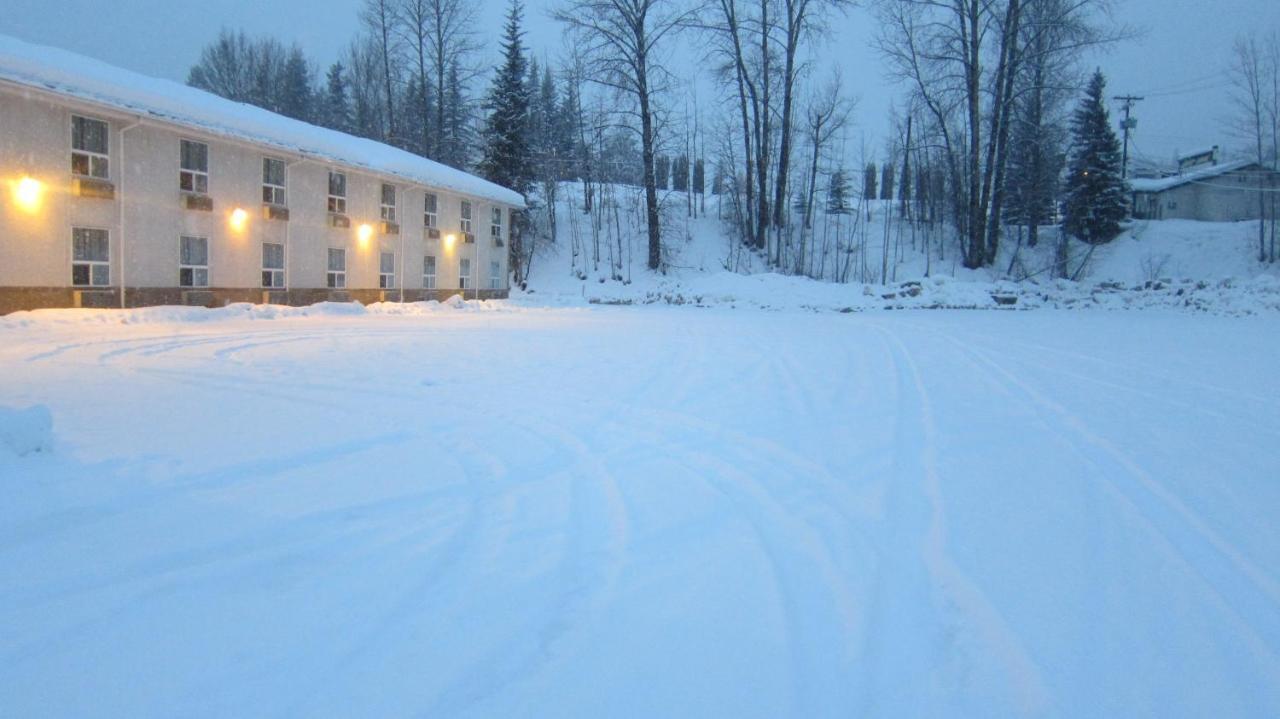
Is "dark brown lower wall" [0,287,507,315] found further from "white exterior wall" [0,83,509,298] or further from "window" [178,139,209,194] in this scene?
"window" [178,139,209,194]

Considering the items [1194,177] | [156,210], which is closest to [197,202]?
[156,210]

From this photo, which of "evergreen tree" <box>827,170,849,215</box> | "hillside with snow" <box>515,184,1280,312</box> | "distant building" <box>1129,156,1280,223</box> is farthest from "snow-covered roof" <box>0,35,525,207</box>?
"distant building" <box>1129,156,1280,223</box>

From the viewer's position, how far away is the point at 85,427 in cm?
586

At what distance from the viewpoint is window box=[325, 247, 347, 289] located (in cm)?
2429

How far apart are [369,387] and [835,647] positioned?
21.3 ft

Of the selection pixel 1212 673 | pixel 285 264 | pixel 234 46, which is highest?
pixel 234 46

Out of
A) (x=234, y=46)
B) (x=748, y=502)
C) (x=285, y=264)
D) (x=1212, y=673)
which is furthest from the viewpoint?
(x=234, y=46)

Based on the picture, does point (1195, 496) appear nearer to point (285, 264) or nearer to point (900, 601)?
point (900, 601)

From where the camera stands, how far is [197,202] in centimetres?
1916

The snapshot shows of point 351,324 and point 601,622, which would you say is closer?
point 601,622

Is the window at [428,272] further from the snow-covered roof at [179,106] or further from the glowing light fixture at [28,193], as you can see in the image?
the glowing light fixture at [28,193]

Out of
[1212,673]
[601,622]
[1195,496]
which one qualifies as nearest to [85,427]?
[601,622]

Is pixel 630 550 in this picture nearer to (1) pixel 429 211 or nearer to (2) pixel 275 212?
(2) pixel 275 212

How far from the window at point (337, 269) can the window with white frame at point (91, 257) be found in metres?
7.17
